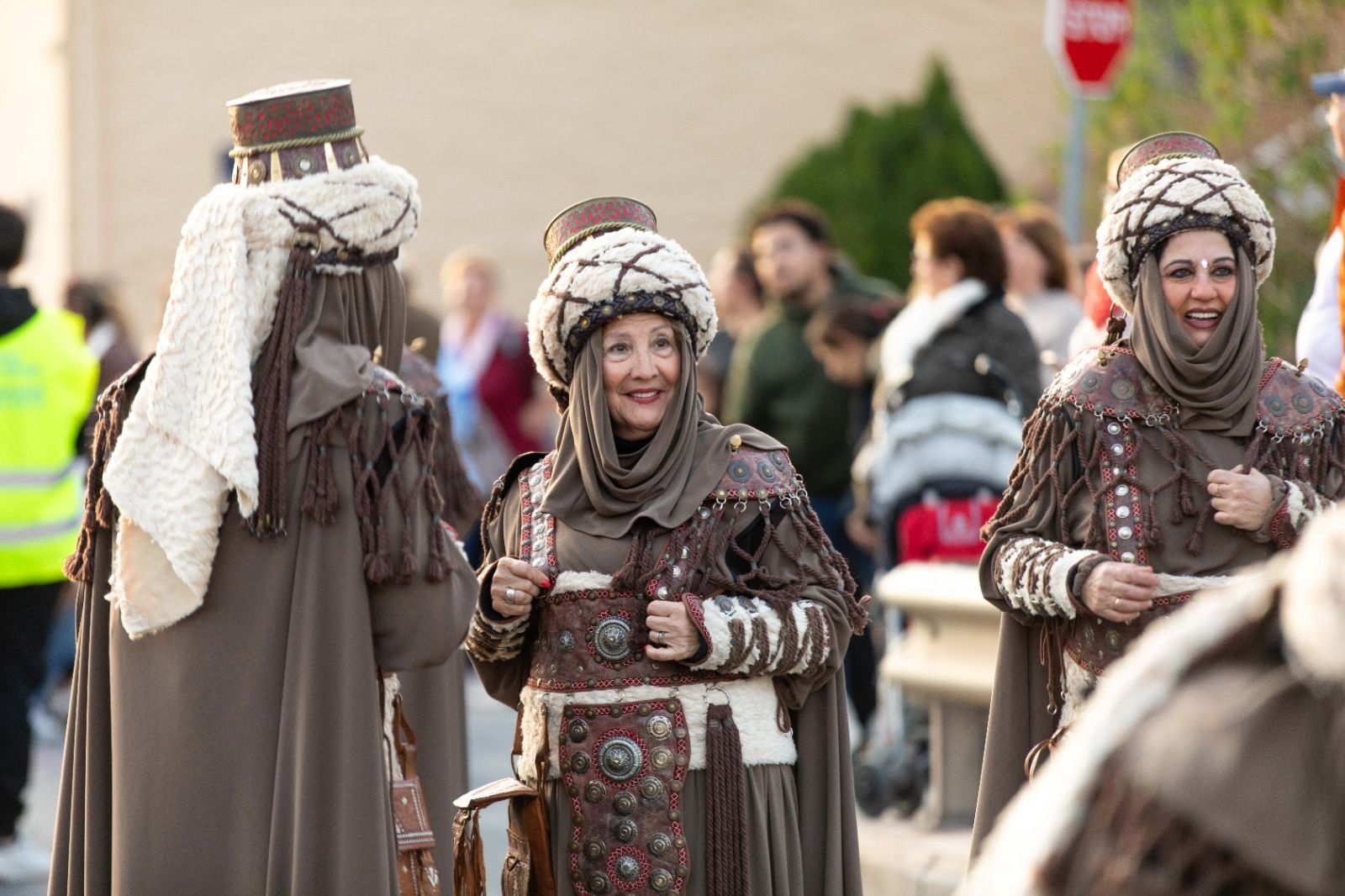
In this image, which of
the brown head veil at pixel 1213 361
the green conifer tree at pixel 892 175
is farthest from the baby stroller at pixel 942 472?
the green conifer tree at pixel 892 175

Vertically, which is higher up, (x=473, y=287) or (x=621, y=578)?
(x=473, y=287)

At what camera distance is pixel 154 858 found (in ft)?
13.0

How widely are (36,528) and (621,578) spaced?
3609 millimetres

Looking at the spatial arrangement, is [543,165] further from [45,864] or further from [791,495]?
[791,495]

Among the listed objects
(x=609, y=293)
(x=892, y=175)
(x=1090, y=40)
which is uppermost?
(x=892, y=175)

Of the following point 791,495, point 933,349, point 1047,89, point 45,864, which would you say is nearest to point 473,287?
point 933,349

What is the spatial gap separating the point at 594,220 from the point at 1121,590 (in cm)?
144

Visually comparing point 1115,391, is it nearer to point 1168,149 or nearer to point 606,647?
point 1168,149

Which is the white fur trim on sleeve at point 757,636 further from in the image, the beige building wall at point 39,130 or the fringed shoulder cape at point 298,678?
the beige building wall at point 39,130

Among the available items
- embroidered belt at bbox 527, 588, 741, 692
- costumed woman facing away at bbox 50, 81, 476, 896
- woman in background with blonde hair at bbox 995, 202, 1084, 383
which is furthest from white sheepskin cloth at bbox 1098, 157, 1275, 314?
woman in background with blonde hair at bbox 995, 202, 1084, 383

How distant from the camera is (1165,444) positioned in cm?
434

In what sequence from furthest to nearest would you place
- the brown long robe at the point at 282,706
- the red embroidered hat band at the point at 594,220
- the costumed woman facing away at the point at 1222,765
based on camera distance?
1. the red embroidered hat band at the point at 594,220
2. the brown long robe at the point at 282,706
3. the costumed woman facing away at the point at 1222,765

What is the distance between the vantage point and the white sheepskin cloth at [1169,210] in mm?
4367

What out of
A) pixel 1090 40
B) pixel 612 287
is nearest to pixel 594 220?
pixel 612 287
